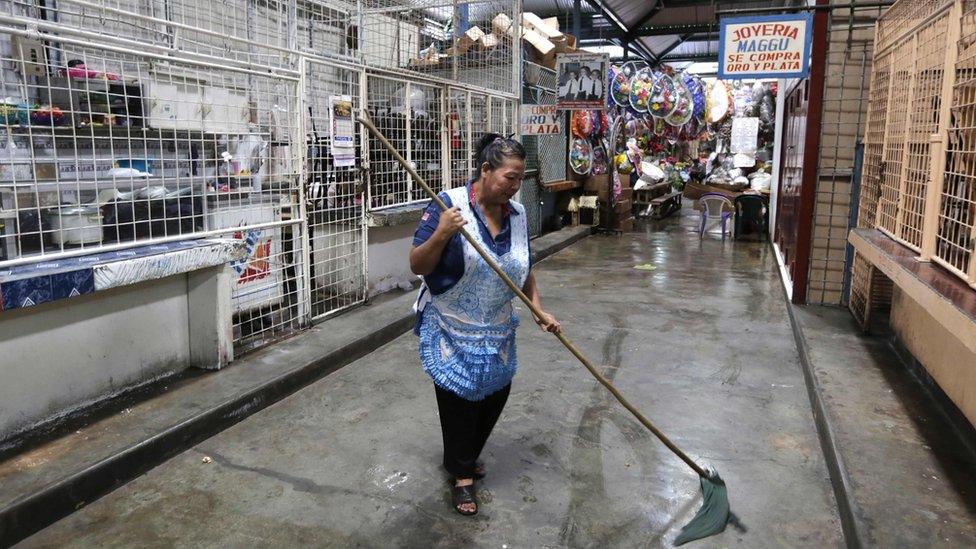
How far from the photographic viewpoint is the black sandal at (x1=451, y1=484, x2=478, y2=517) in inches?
118

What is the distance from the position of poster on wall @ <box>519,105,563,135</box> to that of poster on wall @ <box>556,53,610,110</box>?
0.57 ft

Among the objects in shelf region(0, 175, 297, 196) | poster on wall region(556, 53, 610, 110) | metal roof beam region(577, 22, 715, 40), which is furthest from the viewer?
metal roof beam region(577, 22, 715, 40)

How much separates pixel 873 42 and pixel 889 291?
7.21 feet

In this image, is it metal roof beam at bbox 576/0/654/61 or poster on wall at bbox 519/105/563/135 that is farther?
metal roof beam at bbox 576/0/654/61

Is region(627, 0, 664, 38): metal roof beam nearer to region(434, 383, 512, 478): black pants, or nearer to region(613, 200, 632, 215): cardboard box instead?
region(613, 200, 632, 215): cardboard box

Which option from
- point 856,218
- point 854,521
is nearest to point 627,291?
point 856,218

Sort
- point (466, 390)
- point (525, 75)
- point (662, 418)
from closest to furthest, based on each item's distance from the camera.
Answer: point (466, 390) → point (662, 418) → point (525, 75)

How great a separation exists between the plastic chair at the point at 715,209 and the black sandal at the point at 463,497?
10.3 meters

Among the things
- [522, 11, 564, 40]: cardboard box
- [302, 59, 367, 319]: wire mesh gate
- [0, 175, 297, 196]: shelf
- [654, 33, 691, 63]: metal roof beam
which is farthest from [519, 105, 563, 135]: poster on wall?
[654, 33, 691, 63]: metal roof beam

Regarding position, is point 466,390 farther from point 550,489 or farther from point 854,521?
point 854,521

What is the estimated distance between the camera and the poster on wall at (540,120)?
31.2 feet

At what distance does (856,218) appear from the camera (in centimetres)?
577

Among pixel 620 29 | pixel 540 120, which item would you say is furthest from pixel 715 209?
pixel 620 29

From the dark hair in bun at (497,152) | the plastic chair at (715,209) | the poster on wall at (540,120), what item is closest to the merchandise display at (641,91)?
the plastic chair at (715,209)
